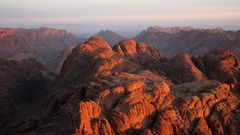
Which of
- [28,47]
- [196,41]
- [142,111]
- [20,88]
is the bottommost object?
[28,47]

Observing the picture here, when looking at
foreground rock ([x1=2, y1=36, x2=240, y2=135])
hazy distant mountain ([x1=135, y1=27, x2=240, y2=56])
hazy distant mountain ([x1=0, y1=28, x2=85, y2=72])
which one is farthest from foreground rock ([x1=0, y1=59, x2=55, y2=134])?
hazy distant mountain ([x1=135, y1=27, x2=240, y2=56])

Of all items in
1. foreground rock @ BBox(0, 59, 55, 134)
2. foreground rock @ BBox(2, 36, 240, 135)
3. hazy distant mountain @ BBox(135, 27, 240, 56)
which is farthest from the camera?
hazy distant mountain @ BBox(135, 27, 240, 56)

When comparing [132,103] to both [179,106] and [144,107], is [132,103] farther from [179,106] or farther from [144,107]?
[179,106]

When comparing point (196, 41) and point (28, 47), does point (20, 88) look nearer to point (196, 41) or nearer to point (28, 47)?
point (196, 41)

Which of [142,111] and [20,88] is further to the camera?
[20,88]

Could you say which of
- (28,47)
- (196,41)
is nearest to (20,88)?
(196,41)

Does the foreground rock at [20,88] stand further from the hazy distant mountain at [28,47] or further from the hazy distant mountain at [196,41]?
the hazy distant mountain at [196,41]

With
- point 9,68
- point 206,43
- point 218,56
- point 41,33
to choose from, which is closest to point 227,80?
point 218,56

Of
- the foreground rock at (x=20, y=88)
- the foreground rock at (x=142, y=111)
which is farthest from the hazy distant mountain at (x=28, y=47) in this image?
the foreground rock at (x=142, y=111)

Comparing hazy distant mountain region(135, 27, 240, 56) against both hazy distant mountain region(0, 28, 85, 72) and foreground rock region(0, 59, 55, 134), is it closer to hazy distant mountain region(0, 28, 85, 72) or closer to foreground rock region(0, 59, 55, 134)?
hazy distant mountain region(0, 28, 85, 72)
